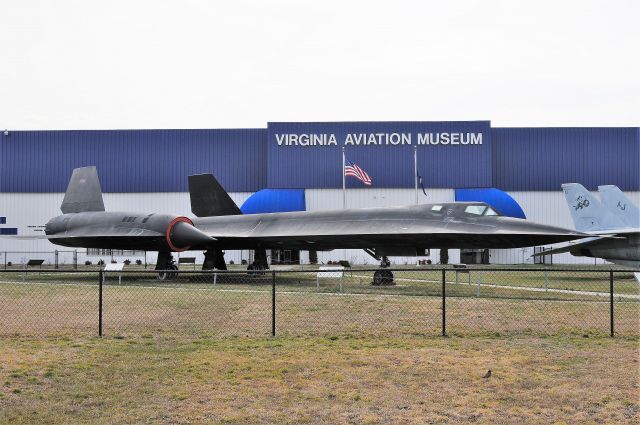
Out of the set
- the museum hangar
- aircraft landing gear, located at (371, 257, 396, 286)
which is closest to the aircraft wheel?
aircraft landing gear, located at (371, 257, 396, 286)

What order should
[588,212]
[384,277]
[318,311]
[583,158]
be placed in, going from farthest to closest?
[583,158], [588,212], [384,277], [318,311]

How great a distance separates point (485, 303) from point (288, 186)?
1428 inches

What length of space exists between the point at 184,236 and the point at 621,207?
19.9 m

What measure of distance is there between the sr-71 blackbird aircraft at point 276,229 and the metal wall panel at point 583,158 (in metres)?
28.6

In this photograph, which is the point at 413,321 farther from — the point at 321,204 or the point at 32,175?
the point at 32,175

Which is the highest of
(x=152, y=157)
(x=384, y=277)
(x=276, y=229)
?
(x=152, y=157)

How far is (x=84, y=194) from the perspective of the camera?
3722cm

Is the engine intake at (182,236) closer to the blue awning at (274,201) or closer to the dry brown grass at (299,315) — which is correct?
the dry brown grass at (299,315)

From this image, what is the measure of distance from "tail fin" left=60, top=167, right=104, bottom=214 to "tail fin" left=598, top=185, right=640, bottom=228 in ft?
81.5

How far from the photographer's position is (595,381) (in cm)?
1021

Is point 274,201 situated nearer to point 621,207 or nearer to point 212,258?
point 212,258

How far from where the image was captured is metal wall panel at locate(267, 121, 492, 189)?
179ft

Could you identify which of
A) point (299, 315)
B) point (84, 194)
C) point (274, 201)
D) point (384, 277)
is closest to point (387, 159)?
point (274, 201)

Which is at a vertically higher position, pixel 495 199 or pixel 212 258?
pixel 495 199
